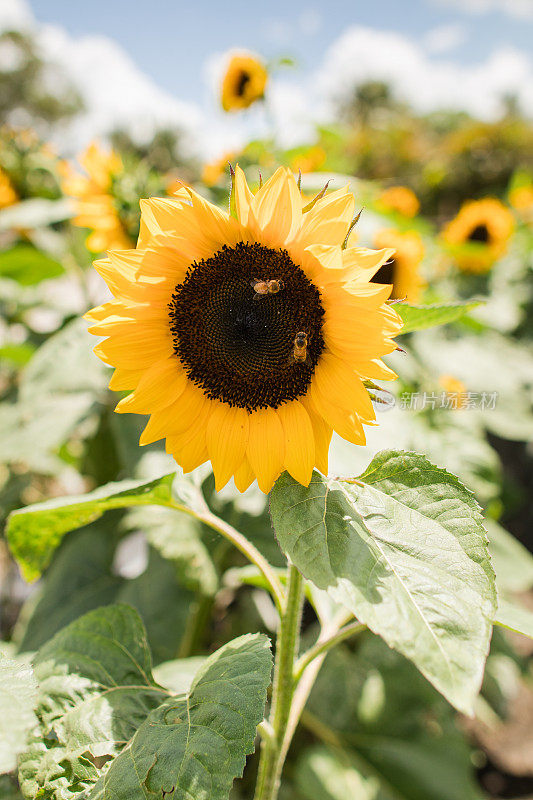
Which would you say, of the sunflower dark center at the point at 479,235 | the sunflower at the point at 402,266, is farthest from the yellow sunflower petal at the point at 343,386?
the sunflower dark center at the point at 479,235

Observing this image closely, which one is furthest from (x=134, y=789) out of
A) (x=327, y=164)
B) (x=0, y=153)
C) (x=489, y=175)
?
(x=489, y=175)

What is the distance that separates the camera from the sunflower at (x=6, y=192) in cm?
237

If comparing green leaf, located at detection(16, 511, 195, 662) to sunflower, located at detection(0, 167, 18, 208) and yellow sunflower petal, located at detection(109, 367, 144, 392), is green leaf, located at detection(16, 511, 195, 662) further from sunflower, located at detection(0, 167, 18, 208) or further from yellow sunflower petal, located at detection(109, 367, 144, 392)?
sunflower, located at detection(0, 167, 18, 208)

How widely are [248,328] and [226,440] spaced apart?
0.54ft

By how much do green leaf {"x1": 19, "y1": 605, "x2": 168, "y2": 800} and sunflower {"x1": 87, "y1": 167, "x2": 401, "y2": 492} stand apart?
0.94 feet

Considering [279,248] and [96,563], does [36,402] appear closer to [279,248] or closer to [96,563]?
[96,563]

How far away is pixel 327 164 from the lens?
2951 mm

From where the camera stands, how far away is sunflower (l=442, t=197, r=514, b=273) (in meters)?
3.00

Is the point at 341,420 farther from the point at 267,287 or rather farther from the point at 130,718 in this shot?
the point at 130,718

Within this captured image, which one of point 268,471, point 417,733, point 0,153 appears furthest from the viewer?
point 0,153

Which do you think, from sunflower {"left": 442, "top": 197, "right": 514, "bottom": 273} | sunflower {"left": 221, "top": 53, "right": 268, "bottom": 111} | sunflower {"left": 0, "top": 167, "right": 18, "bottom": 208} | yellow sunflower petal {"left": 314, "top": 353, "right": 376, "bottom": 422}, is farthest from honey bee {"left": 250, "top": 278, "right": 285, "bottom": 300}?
sunflower {"left": 442, "top": 197, "right": 514, "bottom": 273}

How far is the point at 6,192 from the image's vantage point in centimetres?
238

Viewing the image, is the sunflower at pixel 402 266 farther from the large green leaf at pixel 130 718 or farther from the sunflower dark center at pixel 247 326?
the large green leaf at pixel 130 718

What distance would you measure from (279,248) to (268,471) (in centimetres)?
29
